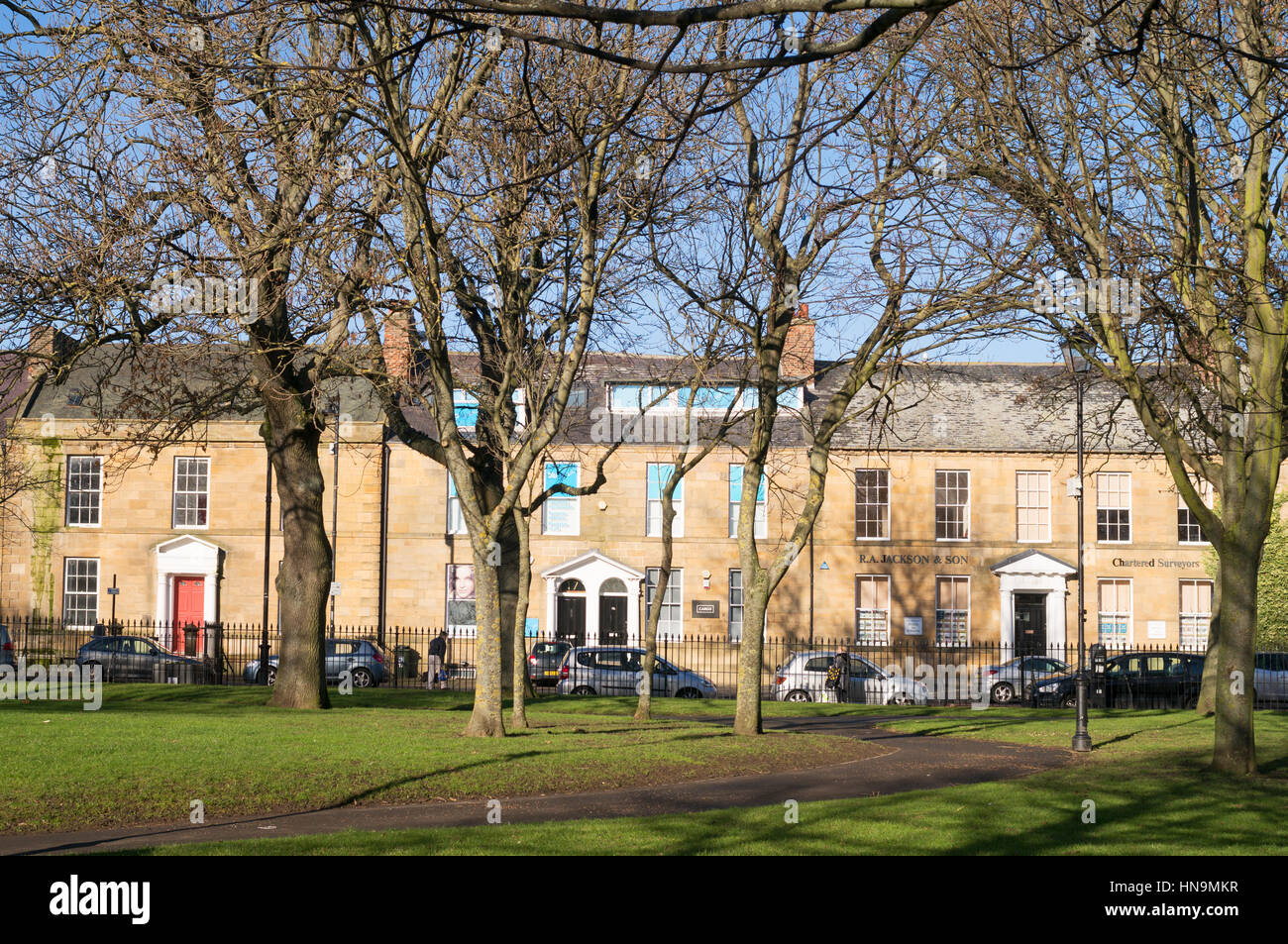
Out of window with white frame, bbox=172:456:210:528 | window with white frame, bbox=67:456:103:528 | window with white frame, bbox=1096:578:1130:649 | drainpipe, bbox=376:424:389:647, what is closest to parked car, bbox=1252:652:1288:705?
window with white frame, bbox=1096:578:1130:649

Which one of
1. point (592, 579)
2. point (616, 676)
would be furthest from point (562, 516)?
point (616, 676)

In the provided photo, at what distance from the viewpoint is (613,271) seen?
21125 millimetres

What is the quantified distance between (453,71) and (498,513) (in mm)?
5950

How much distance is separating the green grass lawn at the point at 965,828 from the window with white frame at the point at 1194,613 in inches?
1168

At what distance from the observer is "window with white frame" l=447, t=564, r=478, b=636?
44.0 metres

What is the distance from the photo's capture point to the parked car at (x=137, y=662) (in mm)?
32094

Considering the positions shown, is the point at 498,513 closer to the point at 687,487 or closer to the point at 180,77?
the point at 180,77

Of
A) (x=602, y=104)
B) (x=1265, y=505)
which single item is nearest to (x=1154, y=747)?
(x=1265, y=505)

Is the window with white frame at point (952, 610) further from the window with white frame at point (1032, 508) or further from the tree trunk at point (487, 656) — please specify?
the tree trunk at point (487, 656)

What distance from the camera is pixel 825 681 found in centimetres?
3453

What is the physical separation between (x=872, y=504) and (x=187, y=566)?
24.8 m

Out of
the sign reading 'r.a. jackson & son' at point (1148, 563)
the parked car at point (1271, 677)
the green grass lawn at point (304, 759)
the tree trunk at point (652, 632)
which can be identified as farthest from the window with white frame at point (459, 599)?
the parked car at point (1271, 677)

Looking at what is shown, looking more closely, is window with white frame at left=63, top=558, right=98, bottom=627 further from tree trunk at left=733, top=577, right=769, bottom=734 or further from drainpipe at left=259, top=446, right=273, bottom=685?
tree trunk at left=733, top=577, right=769, bottom=734

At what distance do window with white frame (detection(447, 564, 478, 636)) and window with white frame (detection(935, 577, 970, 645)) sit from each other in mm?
16908
